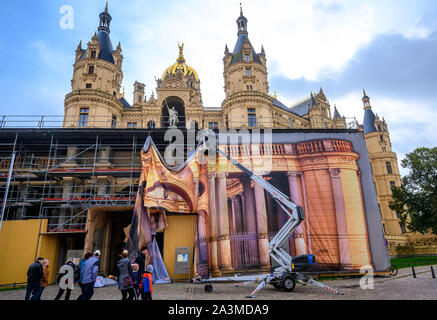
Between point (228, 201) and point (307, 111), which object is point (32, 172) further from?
point (307, 111)

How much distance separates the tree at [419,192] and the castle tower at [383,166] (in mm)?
16681

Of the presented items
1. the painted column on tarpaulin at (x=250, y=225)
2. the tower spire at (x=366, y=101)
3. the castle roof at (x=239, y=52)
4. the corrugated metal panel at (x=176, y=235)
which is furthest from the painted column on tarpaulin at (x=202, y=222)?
the tower spire at (x=366, y=101)

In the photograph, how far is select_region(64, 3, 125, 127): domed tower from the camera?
29750 mm

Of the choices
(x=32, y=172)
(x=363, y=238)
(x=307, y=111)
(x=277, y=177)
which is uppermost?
(x=307, y=111)

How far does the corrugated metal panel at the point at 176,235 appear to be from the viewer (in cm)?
1772

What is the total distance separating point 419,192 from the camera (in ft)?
114

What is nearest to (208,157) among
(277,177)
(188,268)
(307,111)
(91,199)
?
(277,177)

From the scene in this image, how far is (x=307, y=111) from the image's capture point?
5088 centimetres

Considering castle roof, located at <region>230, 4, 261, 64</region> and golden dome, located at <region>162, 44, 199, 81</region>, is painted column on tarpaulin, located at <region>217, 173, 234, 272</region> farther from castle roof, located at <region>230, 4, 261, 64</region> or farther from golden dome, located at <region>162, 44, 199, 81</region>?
golden dome, located at <region>162, 44, 199, 81</region>

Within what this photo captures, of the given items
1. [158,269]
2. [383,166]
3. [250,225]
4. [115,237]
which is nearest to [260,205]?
[250,225]

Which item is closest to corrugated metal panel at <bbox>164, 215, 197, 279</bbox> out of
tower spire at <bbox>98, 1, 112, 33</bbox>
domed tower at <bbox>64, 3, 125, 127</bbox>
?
domed tower at <bbox>64, 3, 125, 127</bbox>
